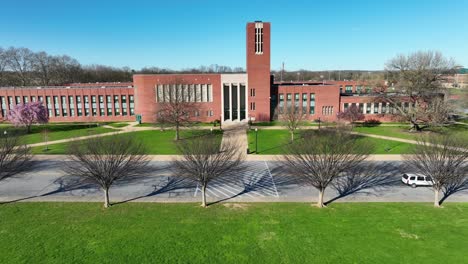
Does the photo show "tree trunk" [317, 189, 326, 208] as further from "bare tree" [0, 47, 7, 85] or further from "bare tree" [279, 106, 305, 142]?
"bare tree" [0, 47, 7, 85]

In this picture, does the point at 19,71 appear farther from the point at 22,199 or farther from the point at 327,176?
the point at 327,176

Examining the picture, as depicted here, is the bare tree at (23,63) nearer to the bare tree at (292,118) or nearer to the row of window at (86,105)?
the row of window at (86,105)

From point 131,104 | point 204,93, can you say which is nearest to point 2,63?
point 131,104

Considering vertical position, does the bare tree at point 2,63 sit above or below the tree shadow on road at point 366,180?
above

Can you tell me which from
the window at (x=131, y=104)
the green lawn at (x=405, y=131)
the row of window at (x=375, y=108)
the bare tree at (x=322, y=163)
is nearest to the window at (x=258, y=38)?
the row of window at (x=375, y=108)

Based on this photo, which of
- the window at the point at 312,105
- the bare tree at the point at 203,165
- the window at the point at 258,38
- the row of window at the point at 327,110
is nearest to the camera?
the bare tree at the point at 203,165

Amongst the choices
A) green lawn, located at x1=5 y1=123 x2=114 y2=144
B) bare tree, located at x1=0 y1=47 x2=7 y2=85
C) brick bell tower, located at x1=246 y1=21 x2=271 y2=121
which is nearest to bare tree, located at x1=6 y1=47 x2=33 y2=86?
bare tree, located at x1=0 y1=47 x2=7 y2=85

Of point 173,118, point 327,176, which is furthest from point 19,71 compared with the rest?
point 327,176
